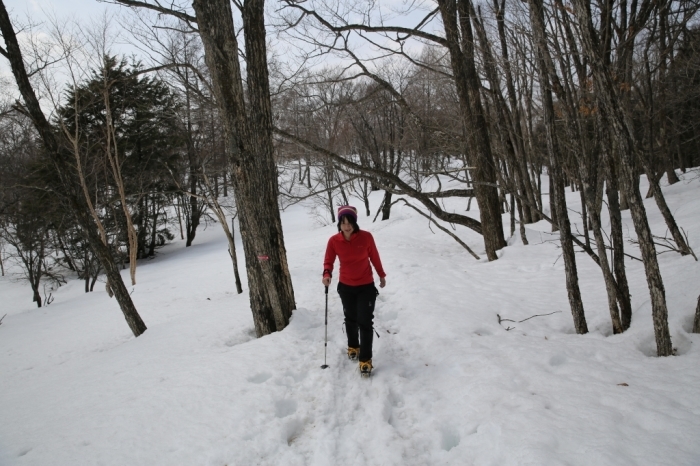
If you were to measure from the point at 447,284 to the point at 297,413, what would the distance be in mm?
4288

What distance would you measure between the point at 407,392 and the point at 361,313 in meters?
0.94

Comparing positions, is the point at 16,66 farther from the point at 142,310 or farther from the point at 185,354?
the point at 142,310

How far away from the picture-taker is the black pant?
3.95 m

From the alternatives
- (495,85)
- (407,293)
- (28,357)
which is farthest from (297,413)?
(495,85)

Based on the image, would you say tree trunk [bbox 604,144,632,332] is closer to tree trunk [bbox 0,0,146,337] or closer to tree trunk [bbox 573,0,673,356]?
tree trunk [bbox 573,0,673,356]

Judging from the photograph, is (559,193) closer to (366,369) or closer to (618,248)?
(618,248)

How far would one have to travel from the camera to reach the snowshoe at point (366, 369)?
388 cm

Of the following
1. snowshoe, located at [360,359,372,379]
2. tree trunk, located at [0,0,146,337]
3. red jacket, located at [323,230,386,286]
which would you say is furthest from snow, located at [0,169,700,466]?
tree trunk, located at [0,0,146,337]

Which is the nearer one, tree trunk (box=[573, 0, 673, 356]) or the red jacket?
tree trunk (box=[573, 0, 673, 356])

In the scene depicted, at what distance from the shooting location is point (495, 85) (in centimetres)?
1038

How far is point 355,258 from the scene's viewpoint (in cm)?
414

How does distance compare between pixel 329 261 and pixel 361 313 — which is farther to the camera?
pixel 329 261

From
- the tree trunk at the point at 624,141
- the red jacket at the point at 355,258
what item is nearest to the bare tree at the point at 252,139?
the red jacket at the point at 355,258

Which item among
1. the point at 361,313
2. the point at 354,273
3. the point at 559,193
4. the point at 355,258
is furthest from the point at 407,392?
the point at 559,193
